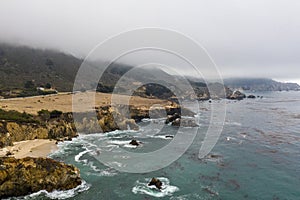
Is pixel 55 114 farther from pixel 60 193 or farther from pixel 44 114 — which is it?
pixel 60 193

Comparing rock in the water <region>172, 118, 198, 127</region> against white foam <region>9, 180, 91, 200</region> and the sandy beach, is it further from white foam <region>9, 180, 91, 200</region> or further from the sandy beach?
white foam <region>9, 180, 91, 200</region>

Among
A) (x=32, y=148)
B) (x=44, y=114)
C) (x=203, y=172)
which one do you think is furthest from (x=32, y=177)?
(x=44, y=114)

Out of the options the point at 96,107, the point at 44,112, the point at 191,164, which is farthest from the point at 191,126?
the point at 44,112

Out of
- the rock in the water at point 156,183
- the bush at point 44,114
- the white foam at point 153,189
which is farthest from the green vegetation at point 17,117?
the rock in the water at point 156,183

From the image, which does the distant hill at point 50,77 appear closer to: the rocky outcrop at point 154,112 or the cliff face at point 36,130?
the rocky outcrop at point 154,112

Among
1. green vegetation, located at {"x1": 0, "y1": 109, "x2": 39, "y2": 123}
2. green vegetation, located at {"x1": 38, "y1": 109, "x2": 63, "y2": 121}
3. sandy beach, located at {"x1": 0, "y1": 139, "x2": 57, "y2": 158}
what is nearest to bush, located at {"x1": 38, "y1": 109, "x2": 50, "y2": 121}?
green vegetation, located at {"x1": 38, "y1": 109, "x2": 63, "y2": 121}

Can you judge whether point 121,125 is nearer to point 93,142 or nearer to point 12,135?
point 93,142
